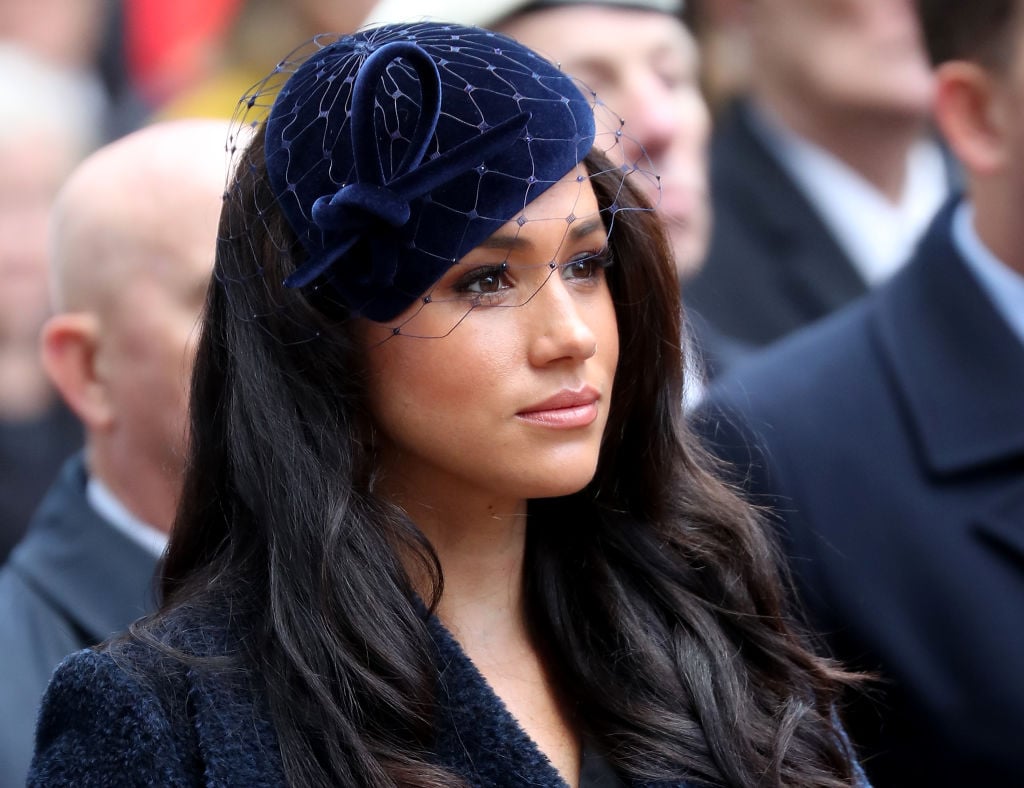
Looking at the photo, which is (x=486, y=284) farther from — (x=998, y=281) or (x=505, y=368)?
(x=998, y=281)

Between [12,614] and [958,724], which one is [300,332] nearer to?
[12,614]

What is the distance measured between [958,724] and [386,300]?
1.52m

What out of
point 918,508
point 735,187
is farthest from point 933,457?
point 735,187

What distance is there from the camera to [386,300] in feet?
7.21

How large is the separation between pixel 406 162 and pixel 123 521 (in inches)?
52.6

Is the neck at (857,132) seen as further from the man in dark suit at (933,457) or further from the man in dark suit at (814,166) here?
the man in dark suit at (933,457)

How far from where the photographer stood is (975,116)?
3.37m

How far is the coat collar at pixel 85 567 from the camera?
9.68ft

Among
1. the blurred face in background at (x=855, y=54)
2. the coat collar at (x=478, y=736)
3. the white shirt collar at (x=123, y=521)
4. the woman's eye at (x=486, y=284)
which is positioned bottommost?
the blurred face in background at (x=855, y=54)

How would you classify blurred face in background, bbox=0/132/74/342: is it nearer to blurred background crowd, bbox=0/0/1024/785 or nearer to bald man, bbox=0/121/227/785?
blurred background crowd, bbox=0/0/1024/785

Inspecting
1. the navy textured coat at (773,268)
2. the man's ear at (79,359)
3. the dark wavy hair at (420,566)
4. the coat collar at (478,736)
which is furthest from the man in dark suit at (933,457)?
the man's ear at (79,359)

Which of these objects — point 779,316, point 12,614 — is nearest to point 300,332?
point 12,614

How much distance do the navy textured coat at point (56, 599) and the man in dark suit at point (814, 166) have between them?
1.91 meters

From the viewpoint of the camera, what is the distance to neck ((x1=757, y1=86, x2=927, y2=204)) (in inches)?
191
